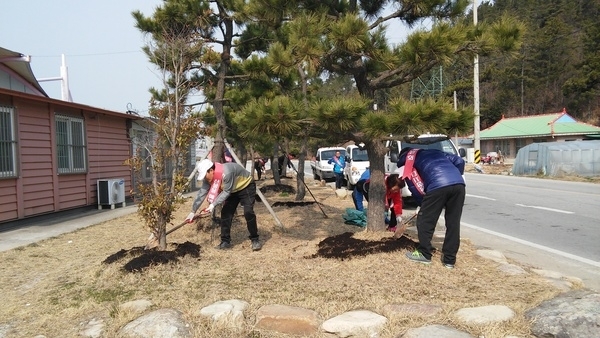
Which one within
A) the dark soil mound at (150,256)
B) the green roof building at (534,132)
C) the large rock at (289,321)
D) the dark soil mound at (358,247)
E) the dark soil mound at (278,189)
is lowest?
the large rock at (289,321)

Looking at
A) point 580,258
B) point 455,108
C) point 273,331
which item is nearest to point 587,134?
point 580,258

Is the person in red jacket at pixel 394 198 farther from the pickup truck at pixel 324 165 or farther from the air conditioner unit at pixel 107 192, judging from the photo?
the pickup truck at pixel 324 165

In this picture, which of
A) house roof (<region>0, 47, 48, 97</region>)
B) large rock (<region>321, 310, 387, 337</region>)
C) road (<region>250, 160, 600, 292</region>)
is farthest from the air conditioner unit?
large rock (<region>321, 310, 387, 337</region>)

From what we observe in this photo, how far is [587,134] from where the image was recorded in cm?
3591

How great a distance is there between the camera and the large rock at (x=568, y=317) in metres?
3.28

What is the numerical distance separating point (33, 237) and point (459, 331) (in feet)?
24.5

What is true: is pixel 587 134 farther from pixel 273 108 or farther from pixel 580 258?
pixel 273 108

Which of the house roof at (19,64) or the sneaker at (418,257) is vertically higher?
the house roof at (19,64)

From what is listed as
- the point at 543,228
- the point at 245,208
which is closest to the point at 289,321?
the point at 245,208

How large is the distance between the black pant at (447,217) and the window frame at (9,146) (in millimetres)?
8021

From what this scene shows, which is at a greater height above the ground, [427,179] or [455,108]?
[455,108]

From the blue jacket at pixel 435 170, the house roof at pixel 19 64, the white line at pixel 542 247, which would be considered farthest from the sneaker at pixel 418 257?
the house roof at pixel 19 64

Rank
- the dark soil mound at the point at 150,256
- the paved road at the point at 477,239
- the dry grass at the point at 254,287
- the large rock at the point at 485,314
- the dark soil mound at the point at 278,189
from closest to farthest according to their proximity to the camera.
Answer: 1. the large rock at the point at 485,314
2. the dry grass at the point at 254,287
3. the dark soil mound at the point at 150,256
4. the paved road at the point at 477,239
5. the dark soil mound at the point at 278,189

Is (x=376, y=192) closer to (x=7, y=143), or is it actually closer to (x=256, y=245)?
(x=256, y=245)
